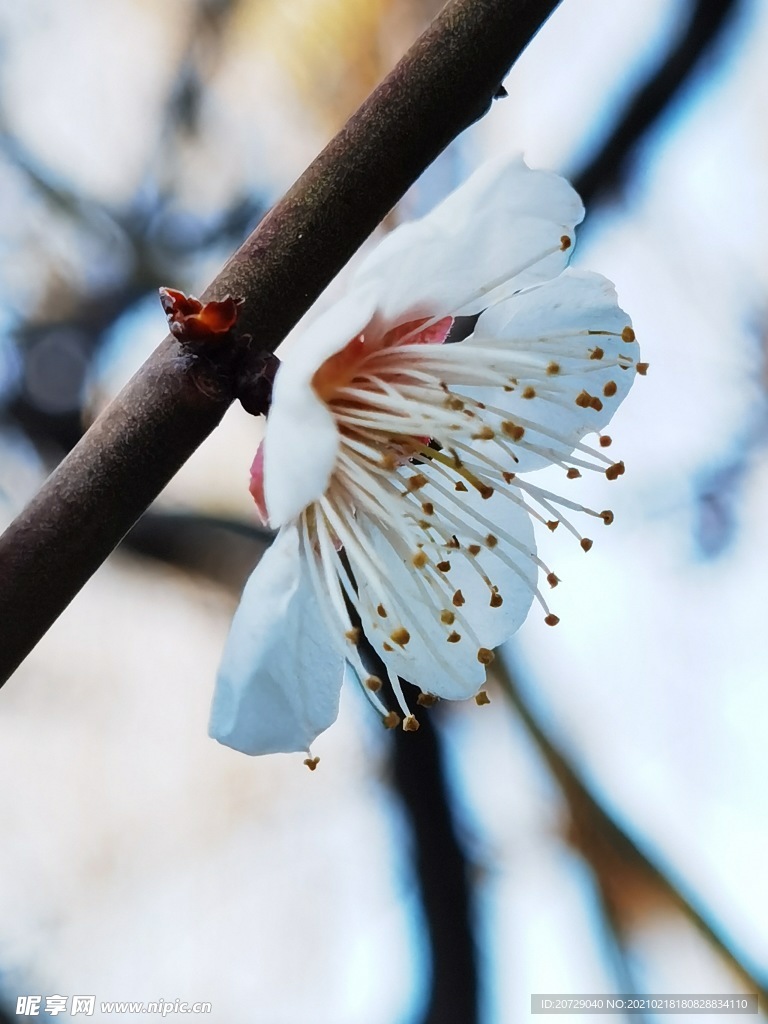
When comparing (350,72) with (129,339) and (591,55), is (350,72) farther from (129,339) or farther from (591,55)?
(129,339)

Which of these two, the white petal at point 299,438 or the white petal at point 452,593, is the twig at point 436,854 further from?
the white petal at point 299,438

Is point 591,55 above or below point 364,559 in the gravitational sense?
above

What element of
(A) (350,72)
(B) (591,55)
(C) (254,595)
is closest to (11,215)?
(A) (350,72)

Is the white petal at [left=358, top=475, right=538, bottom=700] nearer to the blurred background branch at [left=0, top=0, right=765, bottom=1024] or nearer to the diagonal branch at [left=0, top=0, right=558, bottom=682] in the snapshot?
the diagonal branch at [left=0, top=0, right=558, bottom=682]

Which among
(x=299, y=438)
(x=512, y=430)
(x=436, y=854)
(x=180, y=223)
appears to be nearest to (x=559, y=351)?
(x=512, y=430)

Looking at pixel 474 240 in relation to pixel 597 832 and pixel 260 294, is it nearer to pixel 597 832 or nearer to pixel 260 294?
pixel 260 294

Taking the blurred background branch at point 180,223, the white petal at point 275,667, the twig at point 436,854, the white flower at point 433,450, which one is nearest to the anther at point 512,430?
the white flower at point 433,450
